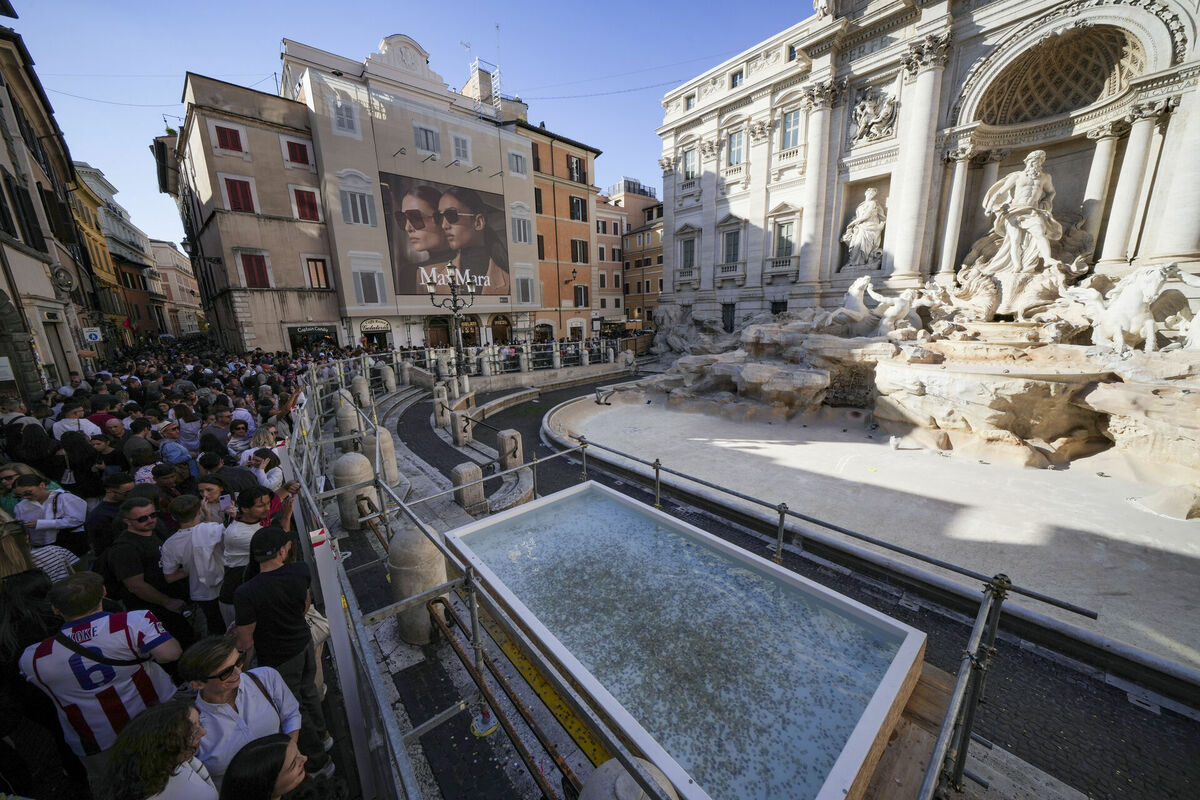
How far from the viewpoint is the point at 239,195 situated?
19812 millimetres

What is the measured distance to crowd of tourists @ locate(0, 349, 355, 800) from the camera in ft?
5.40

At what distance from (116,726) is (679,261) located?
1096 inches

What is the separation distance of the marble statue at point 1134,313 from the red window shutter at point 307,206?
29.9 metres

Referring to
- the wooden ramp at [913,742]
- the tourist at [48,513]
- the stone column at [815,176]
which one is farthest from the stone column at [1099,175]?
the tourist at [48,513]

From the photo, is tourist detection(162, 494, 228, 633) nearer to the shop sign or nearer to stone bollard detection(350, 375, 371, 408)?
stone bollard detection(350, 375, 371, 408)

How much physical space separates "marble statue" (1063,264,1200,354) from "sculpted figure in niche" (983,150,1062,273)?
331 cm

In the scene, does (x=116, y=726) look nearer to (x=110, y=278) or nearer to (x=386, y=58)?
(x=386, y=58)

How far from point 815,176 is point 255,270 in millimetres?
26532

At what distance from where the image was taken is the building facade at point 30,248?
893cm

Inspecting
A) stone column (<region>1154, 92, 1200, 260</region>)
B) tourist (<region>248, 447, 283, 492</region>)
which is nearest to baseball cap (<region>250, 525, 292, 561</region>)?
tourist (<region>248, 447, 283, 492</region>)

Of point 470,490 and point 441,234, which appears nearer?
point 470,490

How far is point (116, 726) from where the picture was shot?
7.61 feet

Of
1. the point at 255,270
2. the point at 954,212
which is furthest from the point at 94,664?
Answer: the point at 255,270

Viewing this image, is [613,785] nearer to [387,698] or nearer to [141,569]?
[387,698]
